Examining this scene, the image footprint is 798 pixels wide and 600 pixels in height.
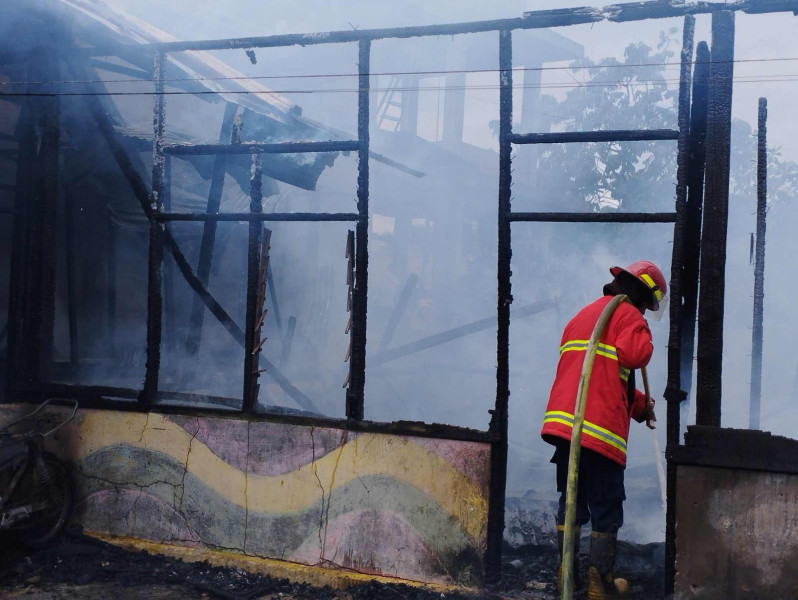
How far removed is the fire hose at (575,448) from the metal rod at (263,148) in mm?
2368

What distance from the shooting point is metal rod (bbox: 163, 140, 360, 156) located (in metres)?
5.42

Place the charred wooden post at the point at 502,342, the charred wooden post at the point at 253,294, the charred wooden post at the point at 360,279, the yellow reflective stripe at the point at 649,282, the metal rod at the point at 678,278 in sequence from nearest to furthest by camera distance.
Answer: the yellow reflective stripe at the point at 649,282, the metal rod at the point at 678,278, the charred wooden post at the point at 502,342, the charred wooden post at the point at 360,279, the charred wooden post at the point at 253,294

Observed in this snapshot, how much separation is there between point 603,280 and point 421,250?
10.9ft

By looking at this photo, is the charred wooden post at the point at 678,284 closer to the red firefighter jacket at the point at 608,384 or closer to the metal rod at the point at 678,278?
the metal rod at the point at 678,278

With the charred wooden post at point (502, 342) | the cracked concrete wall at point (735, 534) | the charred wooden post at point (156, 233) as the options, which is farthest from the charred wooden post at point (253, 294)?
the cracked concrete wall at point (735, 534)

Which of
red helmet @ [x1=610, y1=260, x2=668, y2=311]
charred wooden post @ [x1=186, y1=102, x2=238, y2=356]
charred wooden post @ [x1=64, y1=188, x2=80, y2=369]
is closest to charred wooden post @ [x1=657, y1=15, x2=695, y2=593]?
red helmet @ [x1=610, y1=260, x2=668, y2=311]

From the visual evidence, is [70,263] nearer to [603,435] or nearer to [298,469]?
[298,469]

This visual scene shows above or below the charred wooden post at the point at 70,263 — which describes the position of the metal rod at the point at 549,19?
above

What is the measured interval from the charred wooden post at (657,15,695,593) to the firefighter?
0.17 m

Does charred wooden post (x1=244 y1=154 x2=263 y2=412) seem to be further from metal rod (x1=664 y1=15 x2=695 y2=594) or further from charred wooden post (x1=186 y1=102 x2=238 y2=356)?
metal rod (x1=664 y1=15 x2=695 y2=594)

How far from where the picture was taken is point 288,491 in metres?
5.34

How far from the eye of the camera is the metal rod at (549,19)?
4574 millimetres

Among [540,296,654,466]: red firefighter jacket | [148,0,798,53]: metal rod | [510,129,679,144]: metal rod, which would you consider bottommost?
[540,296,654,466]: red firefighter jacket

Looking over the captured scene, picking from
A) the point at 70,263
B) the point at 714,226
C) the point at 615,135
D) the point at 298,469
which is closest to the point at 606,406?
the point at 714,226
